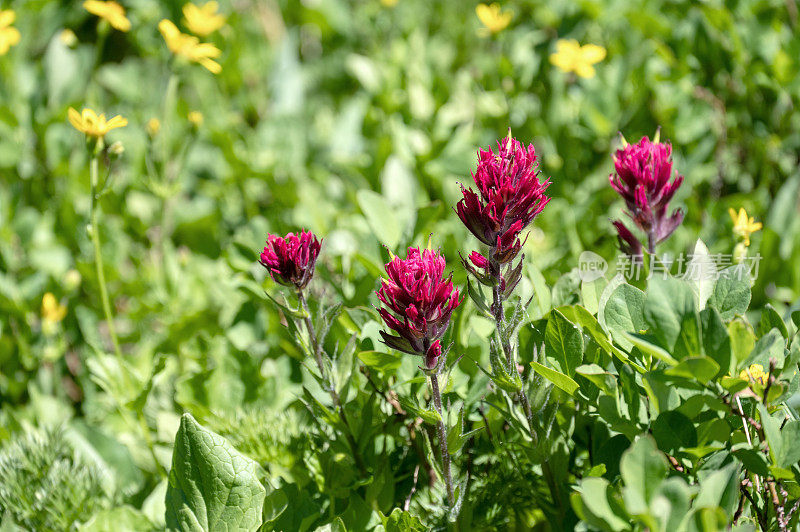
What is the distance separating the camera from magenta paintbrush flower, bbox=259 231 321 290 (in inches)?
36.3

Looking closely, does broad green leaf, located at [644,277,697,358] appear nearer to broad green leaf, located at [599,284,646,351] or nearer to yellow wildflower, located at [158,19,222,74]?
broad green leaf, located at [599,284,646,351]

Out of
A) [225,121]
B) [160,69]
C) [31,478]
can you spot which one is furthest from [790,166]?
[160,69]

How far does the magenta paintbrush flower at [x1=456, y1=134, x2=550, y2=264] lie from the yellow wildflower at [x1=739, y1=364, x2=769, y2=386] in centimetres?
35

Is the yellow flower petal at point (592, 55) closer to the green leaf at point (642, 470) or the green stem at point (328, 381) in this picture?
the green stem at point (328, 381)

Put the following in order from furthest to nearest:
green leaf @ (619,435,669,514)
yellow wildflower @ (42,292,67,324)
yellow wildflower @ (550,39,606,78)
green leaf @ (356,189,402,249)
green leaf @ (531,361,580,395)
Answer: yellow wildflower @ (550,39,606,78)
yellow wildflower @ (42,292,67,324)
green leaf @ (356,189,402,249)
green leaf @ (531,361,580,395)
green leaf @ (619,435,669,514)

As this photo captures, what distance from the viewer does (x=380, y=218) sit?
1.49 meters

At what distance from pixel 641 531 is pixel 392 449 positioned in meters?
0.52

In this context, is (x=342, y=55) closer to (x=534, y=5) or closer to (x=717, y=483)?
(x=534, y=5)

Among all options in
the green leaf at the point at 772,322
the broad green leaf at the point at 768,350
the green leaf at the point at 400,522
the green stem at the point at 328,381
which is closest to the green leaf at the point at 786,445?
the broad green leaf at the point at 768,350

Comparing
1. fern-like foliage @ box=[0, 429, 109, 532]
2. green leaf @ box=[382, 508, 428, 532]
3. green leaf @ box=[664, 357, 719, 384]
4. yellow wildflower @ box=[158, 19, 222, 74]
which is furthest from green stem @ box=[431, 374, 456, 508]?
yellow wildflower @ box=[158, 19, 222, 74]

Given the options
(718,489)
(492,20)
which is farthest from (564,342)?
(492,20)

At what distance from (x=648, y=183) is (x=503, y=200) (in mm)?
301

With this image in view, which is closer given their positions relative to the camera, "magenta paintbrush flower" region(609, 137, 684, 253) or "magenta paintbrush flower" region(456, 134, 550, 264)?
"magenta paintbrush flower" region(456, 134, 550, 264)

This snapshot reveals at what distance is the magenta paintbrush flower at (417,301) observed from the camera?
0.82 meters
